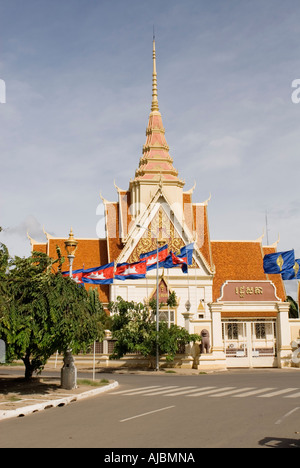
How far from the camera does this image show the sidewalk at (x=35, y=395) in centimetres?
1285

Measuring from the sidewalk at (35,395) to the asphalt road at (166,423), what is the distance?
39cm

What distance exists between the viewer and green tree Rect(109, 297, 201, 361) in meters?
30.2

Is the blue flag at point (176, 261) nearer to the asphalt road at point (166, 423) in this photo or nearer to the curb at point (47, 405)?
the curb at point (47, 405)

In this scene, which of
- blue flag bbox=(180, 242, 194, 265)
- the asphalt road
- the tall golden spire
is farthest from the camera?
the tall golden spire

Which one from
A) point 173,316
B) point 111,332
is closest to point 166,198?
point 173,316

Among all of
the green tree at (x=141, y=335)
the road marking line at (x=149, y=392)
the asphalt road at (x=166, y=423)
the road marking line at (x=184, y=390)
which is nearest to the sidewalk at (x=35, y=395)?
the asphalt road at (x=166, y=423)

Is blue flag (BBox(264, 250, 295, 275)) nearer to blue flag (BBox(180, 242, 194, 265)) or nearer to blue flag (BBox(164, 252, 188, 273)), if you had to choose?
blue flag (BBox(180, 242, 194, 265))

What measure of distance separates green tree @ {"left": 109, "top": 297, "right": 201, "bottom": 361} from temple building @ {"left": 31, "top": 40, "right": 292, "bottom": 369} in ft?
4.17

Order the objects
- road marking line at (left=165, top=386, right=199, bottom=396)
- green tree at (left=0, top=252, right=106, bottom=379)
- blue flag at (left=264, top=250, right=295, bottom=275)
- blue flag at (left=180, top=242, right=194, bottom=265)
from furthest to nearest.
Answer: blue flag at (left=180, top=242, right=194, bottom=265) → blue flag at (left=264, top=250, right=295, bottom=275) → road marking line at (left=165, top=386, right=199, bottom=396) → green tree at (left=0, top=252, right=106, bottom=379)

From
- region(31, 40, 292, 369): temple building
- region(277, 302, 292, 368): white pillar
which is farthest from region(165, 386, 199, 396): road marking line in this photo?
region(277, 302, 292, 368): white pillar

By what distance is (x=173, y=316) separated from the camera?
3928 cm

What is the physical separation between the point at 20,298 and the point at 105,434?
328 inches

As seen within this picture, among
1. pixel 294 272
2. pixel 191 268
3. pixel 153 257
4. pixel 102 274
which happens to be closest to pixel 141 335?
pixel 102 274

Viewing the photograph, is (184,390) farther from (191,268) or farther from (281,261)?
(191,268)
